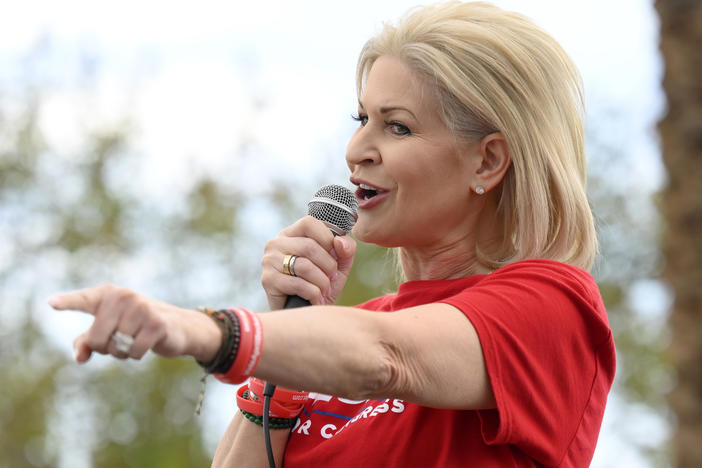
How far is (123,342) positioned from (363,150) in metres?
1.32

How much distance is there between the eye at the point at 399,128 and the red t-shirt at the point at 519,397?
0.53 metres

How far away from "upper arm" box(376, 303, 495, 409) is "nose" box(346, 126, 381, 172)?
0.72 m

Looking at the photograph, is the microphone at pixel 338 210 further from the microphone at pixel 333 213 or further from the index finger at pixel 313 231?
the index finger at pixel 313 231

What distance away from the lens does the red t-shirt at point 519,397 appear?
2389 millimetres

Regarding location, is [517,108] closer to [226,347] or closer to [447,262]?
[447,262]

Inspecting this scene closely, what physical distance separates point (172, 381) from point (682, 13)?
78.8 ft

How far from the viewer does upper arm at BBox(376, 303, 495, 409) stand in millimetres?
2236

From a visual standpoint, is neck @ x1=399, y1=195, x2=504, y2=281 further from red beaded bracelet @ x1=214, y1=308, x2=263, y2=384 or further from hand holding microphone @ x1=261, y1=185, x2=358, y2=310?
red beaded bracelet @ x1=214, y1=308, x2=263, y2=384

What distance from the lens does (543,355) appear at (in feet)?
8.08

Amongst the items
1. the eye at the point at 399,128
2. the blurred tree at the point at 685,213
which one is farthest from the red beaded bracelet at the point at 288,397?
the blurred tree at the point at 685,213

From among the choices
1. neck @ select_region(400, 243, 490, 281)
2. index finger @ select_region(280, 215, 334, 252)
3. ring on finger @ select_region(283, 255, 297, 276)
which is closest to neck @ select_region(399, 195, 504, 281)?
neck @ select_region(400, 243, 490, 281)

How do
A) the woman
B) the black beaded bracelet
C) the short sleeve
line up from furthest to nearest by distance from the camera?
the short sleeve < the woman < the black beaded bracelet

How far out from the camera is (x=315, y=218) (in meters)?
2.82

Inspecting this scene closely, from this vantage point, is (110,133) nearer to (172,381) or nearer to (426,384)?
(172,381)
